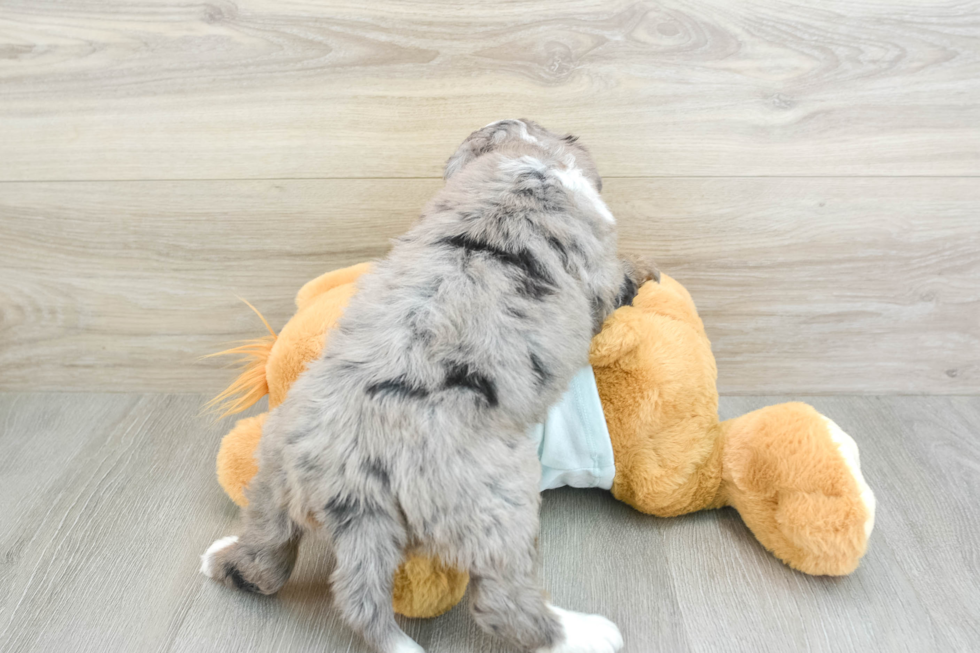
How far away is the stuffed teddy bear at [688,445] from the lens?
1.07m

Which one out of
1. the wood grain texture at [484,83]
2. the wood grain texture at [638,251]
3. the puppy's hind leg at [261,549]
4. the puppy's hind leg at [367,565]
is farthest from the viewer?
the wood grain texture at [638,251]

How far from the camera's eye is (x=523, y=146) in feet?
3.88

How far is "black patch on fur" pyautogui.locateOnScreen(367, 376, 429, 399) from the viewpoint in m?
0.87

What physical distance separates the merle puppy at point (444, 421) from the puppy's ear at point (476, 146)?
0.18 metres

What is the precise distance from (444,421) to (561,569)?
43 cm

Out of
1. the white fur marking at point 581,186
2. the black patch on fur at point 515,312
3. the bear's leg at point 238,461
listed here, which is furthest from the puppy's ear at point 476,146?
the bear's leg at point 238,461

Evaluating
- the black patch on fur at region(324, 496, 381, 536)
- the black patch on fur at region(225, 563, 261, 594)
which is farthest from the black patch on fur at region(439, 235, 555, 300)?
the black patch on fur at region(225, 563, 261, 594)

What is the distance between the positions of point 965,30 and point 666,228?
0.67 m

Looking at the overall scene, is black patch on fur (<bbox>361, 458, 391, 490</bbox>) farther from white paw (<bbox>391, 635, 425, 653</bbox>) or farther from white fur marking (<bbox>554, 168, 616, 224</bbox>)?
white fur marking (<bbox>554, 168, 616, 224</bbox>)

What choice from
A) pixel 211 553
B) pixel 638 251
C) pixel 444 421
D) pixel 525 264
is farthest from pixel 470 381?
pixel 638 251

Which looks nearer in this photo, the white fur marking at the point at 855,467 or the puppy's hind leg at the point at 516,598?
the puppy's hind leg at the point at 516,598

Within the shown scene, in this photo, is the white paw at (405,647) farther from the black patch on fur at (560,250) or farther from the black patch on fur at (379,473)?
the black patch on fur at (560,250)

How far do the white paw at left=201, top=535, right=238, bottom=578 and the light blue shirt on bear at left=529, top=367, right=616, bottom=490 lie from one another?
510mm

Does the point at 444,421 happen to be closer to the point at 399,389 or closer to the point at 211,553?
the point at 399,389
